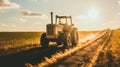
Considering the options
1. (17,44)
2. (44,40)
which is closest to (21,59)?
(44,40)

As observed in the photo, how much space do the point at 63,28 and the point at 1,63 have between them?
377 inches

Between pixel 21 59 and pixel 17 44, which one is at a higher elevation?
pixel 21 59

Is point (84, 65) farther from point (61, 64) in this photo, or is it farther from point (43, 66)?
point (43, 66)

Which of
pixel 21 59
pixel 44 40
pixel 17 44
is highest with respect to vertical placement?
pixel 44 40

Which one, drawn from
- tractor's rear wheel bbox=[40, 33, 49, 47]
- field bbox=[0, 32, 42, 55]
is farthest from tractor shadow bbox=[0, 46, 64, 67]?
tractor's rear wheel bbox=[40, 33, 49, 47]

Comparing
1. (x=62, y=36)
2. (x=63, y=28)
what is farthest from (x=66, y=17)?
(x=62, y=36)

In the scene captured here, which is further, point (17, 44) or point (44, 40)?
point (17, 44)

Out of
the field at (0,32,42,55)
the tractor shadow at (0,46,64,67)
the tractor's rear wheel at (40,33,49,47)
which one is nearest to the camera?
the tractor shadow at (0,46,64,67)

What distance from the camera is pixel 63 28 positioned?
22703mm

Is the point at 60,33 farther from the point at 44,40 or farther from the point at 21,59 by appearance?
the point at 21,59

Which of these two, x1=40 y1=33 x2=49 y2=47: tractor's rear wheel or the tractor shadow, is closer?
the tractor shadow

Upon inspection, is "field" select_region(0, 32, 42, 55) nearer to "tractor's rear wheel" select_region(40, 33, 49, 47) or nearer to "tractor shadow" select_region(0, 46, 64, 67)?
"tractor's rear wheel" select_region(40, 33, 49, 47)

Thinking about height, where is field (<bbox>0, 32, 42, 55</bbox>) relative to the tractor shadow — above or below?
below

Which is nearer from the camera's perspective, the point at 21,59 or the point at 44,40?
the point at 21,59
